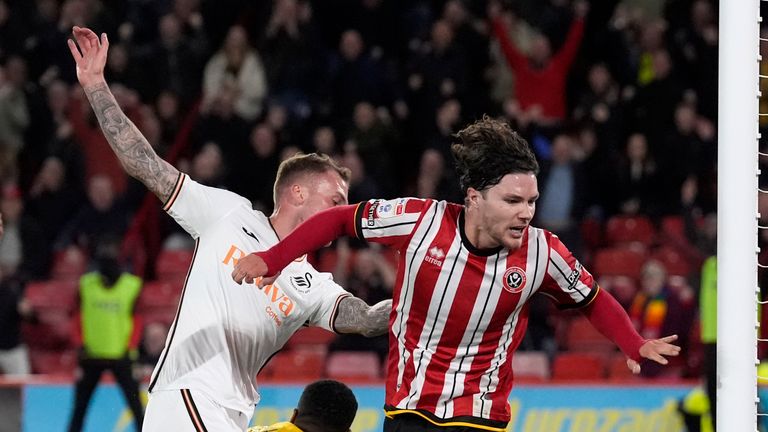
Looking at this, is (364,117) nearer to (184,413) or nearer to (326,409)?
(326,409)

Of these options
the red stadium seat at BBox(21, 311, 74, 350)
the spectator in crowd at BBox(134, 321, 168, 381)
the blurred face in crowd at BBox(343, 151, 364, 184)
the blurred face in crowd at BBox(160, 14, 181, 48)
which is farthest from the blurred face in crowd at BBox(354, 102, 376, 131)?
the red stadium seat at BBox(21, 311, 74, 350)

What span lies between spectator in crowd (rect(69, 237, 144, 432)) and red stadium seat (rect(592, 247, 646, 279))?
4.35 m

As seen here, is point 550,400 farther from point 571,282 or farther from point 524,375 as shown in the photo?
point 571,282

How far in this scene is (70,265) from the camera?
41.3 feet

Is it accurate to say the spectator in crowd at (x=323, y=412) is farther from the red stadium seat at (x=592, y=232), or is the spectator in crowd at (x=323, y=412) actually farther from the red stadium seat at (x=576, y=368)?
the red stadium seat at (x=592, y=232)

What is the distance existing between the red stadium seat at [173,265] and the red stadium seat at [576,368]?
152 inches

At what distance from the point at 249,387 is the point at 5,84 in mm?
9040

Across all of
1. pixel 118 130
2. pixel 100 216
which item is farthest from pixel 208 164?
pixel 118 130

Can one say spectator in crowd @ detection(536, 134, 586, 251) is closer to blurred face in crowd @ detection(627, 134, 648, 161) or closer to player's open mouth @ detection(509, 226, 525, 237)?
blurred face in crowd @ detection(627, 134, 648, 161)

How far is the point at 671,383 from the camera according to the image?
10.3 meters

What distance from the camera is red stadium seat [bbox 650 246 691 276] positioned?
39.0 feet

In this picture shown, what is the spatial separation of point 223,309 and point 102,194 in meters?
7.54

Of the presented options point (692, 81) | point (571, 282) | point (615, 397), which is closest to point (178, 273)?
point (615, 397)

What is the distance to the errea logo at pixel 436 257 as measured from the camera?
466 centimetres
